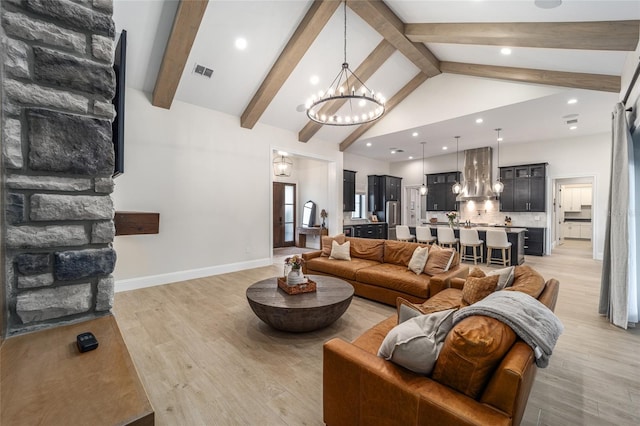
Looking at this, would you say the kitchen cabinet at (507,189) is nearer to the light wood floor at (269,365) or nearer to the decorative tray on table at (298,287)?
the light wood floor at (269,365)

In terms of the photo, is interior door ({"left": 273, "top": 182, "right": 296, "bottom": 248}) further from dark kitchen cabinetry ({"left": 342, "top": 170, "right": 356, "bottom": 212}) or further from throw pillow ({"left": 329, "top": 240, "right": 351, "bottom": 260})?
throw pillow ({"left": 329, "top": 240, "right": 351, "bottom": 260})

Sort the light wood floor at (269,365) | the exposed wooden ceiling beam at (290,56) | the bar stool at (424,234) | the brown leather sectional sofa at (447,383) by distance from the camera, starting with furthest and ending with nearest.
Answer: the bar stool at (424,234)
the exposed wooden ceiling beam at (290,56)
the light wood floor at (269,365)
the brown leather sectional sofa at (447,383)

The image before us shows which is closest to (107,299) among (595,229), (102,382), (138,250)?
(102,382)

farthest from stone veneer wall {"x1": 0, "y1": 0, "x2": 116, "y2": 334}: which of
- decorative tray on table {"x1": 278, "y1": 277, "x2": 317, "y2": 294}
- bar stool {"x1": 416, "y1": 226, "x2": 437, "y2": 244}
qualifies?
bar stool {"x1": 416, "y1": 226, "x2": 437, "y2": 244}

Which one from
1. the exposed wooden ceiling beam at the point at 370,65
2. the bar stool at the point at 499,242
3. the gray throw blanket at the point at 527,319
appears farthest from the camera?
the bar stool at the point at 499,242

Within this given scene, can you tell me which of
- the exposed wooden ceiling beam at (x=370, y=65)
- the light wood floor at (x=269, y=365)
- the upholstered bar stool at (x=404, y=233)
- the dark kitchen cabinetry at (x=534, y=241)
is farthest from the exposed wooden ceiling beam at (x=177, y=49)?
the dark kitchen cabinetry at (x=534, y=241)

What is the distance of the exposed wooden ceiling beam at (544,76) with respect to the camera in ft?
13.5

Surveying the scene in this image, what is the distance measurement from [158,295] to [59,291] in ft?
11.9

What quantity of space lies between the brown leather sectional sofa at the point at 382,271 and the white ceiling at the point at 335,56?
3.16 metres

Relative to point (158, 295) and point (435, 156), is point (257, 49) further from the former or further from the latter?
point (435, 156)

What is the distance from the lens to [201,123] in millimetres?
5352

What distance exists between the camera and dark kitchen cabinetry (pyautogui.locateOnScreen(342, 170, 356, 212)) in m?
9.07

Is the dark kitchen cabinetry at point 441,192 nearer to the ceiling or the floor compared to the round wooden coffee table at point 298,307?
nearer to the ceiling

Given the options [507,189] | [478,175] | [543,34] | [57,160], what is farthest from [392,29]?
[507,189]
